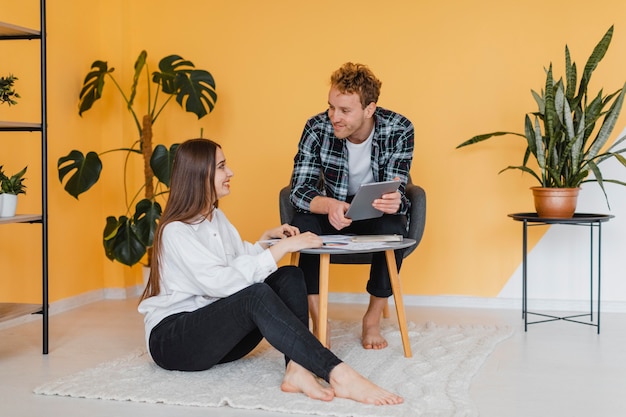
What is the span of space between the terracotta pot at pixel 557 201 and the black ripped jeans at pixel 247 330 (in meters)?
1.56

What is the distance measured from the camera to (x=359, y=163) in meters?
3.65

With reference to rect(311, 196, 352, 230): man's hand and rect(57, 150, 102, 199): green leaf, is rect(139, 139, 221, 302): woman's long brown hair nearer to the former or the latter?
rect(311, 196, 352, 230): man's hand

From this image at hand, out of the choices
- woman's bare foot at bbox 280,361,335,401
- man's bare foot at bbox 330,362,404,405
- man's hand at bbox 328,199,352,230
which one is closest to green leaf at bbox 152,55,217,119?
man's hand at bbox 328,199,352,230

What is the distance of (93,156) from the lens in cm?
433

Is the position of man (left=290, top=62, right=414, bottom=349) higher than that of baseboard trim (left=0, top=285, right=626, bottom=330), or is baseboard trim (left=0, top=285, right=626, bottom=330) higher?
man (left=290, top=62, right=414, bottom=349)

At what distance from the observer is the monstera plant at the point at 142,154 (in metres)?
4.31

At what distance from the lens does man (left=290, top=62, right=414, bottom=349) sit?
3404 mm

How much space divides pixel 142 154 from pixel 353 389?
2.59 meters

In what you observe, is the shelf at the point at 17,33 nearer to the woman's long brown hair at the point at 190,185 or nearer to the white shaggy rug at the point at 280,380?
the woman's long brown hair at the point at 190,185

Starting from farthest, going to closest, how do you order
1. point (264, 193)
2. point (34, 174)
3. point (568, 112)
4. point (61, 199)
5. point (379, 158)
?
point (264, 193)
point (61, 199)
point (34, 174)
point (568, 112)
point (379, 158)

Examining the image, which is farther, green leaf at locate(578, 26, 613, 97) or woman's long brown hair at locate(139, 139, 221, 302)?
green leaf at locate(578, 26, 613, 97)

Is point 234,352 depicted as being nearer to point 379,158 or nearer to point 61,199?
point 379,158

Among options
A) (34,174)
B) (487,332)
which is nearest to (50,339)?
(34,174)

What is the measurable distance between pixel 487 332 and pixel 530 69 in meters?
1.49
